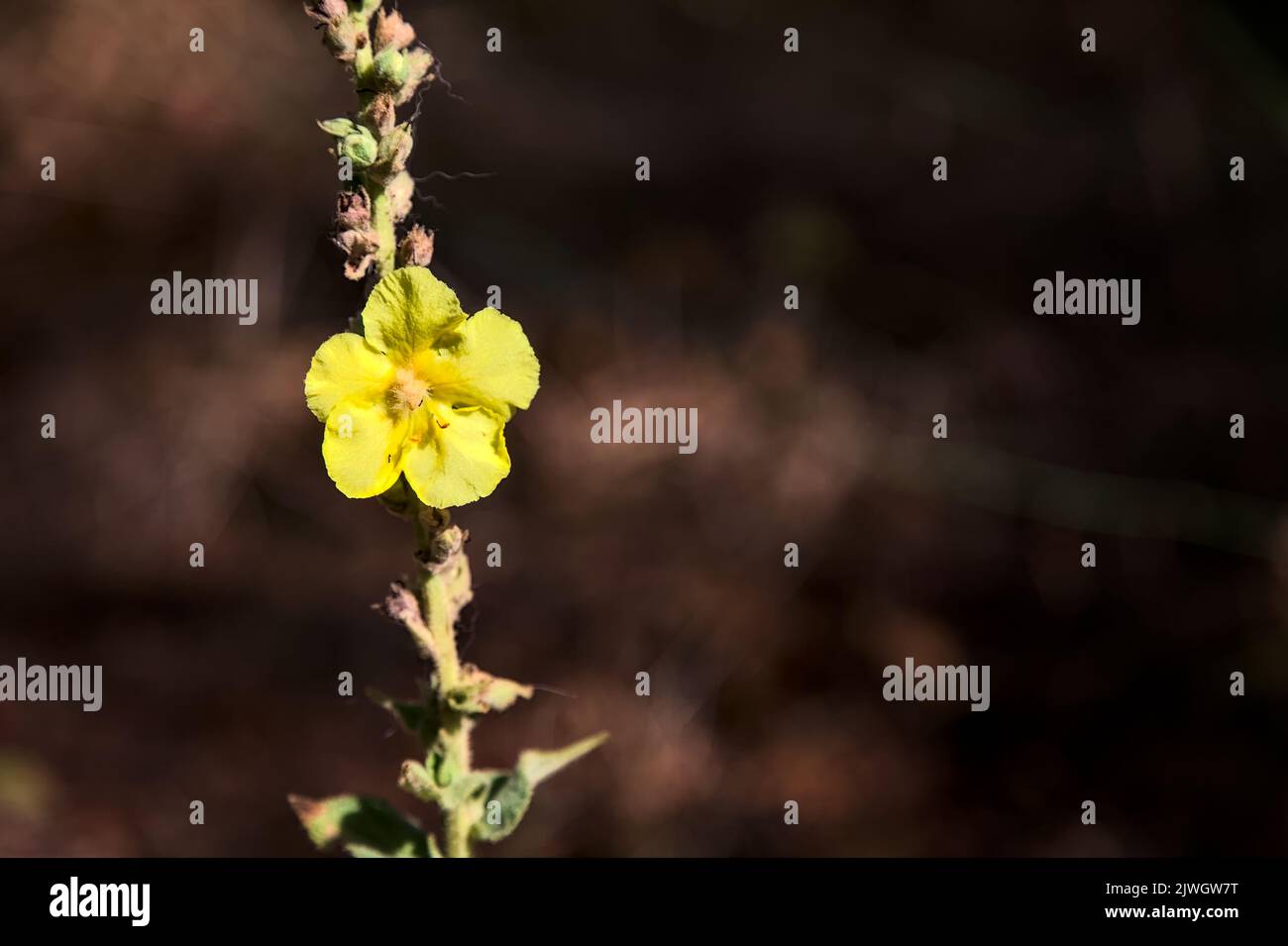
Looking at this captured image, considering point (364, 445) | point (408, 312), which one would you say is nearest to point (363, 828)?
point (364, 445)

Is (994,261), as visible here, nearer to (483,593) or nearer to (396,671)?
(483,593)

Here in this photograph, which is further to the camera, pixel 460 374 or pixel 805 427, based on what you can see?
pixel 805 427

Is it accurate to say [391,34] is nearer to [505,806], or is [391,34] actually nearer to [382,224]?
[382,224]

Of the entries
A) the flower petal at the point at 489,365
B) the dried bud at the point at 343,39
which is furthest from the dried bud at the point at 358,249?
the dried bud at the point at 343,39

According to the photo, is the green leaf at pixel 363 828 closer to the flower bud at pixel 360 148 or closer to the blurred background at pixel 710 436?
the flower bud at pixel 360 148

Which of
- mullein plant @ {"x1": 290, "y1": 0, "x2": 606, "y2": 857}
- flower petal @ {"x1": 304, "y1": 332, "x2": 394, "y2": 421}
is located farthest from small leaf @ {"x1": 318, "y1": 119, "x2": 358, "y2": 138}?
flower petal @ {"x1": 304, "y1": 332, "x2": 394, "y2": 421}

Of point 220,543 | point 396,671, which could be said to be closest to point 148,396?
point 220,543
